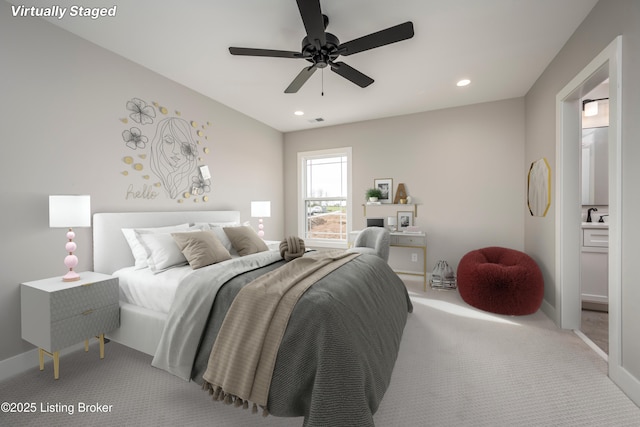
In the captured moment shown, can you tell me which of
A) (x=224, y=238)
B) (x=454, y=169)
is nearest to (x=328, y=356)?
(x=224, y=238)

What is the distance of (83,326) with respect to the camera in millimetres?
1975

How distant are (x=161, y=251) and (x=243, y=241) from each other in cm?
84

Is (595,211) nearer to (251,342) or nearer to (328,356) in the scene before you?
(328,356)

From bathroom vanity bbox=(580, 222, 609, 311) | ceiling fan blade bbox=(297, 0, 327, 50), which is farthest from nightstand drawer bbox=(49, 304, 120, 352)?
bathroom vanity bbox=(580, 222, 609, 311)

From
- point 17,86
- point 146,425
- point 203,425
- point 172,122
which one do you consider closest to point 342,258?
point 203,425

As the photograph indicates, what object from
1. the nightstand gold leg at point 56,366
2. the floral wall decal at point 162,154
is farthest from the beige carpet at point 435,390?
the floral wall decal at point 162,154

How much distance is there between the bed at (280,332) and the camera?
1295 mm

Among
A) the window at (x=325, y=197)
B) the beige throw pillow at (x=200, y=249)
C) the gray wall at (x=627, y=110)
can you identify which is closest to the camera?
the gray wall at (x=627, y=110)

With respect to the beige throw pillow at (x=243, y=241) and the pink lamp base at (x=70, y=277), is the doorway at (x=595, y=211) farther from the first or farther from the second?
the pink lamp base at (x=70, y=277)

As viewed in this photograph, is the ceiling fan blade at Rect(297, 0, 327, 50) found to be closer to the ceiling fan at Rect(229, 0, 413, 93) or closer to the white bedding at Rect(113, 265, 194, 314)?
the ceiling fan at Rect(229, 0, 413, 93)

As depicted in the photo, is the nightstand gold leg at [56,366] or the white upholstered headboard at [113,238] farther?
the white upholstered headboard at [113,238]

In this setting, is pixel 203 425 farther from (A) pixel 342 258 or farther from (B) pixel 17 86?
(B) pixel 17 86

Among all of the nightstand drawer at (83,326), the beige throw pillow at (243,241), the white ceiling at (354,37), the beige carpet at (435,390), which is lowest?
the beige carpet at (435,390)

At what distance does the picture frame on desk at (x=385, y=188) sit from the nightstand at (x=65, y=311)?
149 inches
